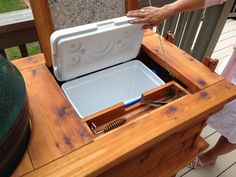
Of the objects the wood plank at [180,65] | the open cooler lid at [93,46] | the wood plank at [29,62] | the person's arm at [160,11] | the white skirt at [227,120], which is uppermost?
the person's arm at [160,11]

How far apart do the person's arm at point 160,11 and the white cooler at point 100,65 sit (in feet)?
0.12

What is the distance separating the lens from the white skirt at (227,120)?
43.1 inches

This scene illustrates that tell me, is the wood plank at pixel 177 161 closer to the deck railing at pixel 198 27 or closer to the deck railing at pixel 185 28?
the deck railing at pixel 185 28

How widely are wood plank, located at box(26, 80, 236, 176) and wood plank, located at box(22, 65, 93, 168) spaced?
3 centimetres

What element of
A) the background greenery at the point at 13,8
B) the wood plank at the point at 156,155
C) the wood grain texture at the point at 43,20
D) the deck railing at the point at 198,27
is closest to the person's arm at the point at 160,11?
the wood grain texture at the point at 43,20

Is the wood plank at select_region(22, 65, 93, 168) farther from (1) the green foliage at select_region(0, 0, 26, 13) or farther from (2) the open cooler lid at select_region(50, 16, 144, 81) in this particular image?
(1) the green foliage at select_region(0, 0, 26, 13)

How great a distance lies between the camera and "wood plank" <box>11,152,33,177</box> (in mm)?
498

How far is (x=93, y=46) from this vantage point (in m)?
0.72

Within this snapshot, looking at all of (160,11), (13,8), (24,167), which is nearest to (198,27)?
(160,11)

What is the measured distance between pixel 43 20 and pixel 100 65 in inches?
10.2

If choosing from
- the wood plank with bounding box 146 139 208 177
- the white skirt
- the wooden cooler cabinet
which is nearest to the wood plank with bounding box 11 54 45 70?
the wooden cooler cabinet

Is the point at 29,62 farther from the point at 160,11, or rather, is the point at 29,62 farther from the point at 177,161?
the point at 177,161

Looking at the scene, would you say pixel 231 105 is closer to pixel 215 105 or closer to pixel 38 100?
pixel 215 105

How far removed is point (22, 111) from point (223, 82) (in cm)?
64
